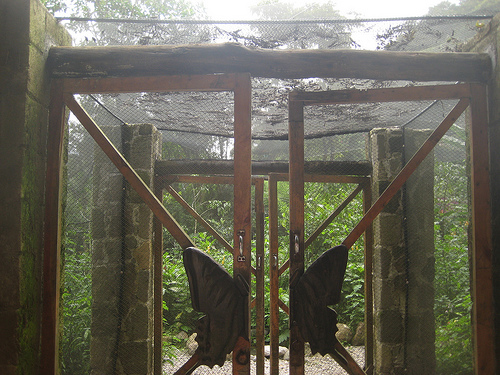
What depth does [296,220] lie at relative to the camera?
2186mm

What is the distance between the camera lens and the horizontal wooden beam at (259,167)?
140 inches

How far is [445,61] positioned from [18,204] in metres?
2.59

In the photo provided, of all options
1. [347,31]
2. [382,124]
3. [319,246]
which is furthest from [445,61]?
[319,246]

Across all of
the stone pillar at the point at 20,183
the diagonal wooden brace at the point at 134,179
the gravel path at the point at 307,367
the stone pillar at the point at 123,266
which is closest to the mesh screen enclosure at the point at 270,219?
the stone pillar at the point at 123,266

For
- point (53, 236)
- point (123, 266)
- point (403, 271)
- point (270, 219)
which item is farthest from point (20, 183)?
point (403, 271)

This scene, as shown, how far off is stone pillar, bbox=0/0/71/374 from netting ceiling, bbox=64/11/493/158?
0.45 meters

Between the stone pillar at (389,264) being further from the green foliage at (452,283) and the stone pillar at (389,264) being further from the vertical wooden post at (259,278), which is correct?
the vertical wooden post at (259,278)

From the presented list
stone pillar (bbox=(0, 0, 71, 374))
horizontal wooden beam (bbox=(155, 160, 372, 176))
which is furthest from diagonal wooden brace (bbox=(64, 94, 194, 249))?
horizontal wooden beam (bbox=(155, 160, 372, 176))

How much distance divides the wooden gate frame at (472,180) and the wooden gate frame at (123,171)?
30 cm

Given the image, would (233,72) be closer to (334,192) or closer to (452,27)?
(452,27)

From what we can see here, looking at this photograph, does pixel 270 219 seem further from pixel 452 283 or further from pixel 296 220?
pixel 452 283

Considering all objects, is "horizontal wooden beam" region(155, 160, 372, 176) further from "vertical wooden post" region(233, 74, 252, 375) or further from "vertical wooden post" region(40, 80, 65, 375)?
"vertical wooden post" region(40, 80, 65, 375)

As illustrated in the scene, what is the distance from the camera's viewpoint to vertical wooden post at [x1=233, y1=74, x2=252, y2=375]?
2.07 m

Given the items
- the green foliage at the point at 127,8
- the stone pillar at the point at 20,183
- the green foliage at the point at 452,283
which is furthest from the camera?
the green foliage at the point at 127,8
